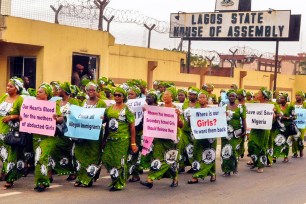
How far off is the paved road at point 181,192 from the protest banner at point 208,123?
832mm

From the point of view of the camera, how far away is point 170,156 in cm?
892

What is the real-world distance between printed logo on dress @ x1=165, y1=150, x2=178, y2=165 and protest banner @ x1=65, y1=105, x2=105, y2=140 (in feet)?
3.88

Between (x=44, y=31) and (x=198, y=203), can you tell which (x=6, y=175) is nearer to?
(x=198, y=203)

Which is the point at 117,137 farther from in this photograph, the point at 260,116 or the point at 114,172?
the point at 260,116

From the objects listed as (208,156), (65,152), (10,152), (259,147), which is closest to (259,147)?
(259,147)

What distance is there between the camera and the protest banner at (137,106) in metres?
9.34

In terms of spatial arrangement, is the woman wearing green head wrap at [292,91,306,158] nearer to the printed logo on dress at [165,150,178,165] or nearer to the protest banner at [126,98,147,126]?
the protest banner at [126,98,147,126]

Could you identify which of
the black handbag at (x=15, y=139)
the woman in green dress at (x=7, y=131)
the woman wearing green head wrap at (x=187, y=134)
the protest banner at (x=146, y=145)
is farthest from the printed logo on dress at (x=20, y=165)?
the woman wearing green head wrap at (x=187, y=134)

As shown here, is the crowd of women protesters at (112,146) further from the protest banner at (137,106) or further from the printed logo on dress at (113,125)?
the protest banner at (137,106)

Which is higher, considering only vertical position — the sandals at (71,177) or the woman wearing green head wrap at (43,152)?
the woman wearing green head wrap at (43,152)

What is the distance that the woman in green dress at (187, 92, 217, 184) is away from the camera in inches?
377

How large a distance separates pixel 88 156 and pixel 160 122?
1262 mm

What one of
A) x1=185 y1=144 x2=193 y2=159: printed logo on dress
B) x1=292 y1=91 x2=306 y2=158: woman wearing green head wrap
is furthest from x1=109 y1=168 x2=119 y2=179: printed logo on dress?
x1=292 y1=91 x2=306 y2=158: woman wearing green head wrap

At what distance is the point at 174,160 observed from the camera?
29.3 feet
